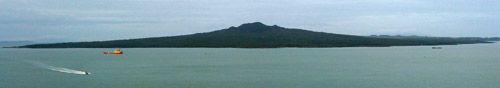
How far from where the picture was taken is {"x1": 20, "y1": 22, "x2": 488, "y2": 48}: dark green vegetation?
86.3 m

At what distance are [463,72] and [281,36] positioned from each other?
68888mm

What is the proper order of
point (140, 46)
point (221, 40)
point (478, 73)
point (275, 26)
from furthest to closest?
point (275, 26)
point (221, 40)
point (140, 46)
point (478, 73)

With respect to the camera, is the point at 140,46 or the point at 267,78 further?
the point at 140,46

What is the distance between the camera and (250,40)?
9050 centimetres

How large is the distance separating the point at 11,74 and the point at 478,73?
17.5 m

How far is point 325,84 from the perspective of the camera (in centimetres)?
2134

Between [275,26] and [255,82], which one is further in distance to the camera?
[275,26]

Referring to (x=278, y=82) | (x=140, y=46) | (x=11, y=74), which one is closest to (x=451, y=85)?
(x=278, y=82)

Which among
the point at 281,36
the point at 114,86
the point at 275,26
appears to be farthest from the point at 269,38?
the point at 114,86

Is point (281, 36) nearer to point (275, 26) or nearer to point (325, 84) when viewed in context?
→ point (275, 26)

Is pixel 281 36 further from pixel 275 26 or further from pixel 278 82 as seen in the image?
pixel 278 82

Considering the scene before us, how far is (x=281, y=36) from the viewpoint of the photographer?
95812 millimetres

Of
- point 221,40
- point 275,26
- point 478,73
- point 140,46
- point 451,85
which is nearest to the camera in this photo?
point 451,85

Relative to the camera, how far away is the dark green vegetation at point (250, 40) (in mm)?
86312
